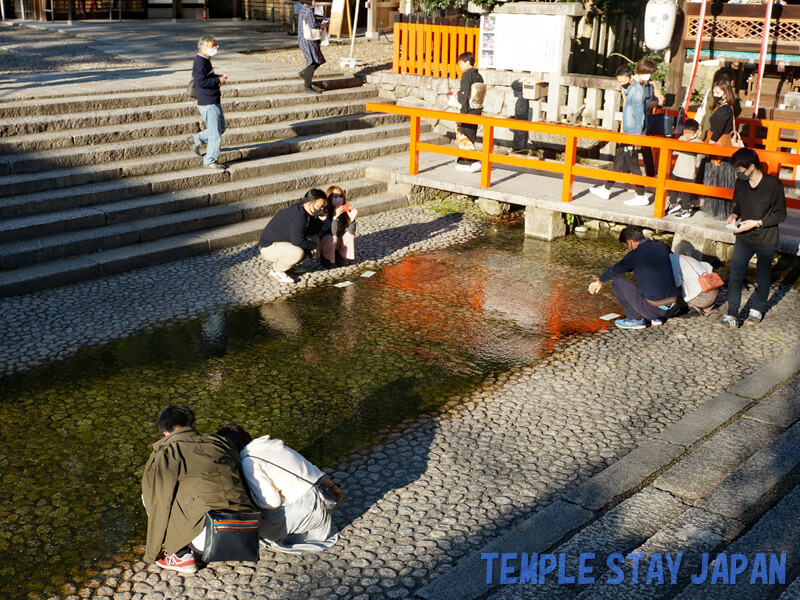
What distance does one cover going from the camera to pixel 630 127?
10.7 meters

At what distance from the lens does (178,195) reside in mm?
10773

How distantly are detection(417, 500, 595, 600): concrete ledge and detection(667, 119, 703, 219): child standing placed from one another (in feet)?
19.2

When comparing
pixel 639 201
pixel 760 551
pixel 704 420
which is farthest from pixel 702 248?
pixel 760 551

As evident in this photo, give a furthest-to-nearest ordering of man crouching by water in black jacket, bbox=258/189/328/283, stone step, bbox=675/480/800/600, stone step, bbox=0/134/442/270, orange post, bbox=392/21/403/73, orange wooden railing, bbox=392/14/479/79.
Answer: orange post, bbox=392/21/403/73 < orange wooden railing, bbox=392/14/479/79 < stone step, bbox=0/134/442/270 < man crouching by water in black jacket, bbox=258/189/328/283 < stone step, bbox=675/480/800/600

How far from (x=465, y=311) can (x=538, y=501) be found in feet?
11.1

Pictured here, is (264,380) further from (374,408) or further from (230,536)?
(230,536)

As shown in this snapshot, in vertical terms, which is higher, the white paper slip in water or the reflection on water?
the white paper slip in water

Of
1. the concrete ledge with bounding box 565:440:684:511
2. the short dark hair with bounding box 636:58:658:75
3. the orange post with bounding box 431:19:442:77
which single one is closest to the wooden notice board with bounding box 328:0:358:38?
the orange post with bounding box 431:19:442:77

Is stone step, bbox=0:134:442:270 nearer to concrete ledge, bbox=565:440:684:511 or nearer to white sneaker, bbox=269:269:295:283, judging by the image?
white sneaker, bbox=269:269:295:283

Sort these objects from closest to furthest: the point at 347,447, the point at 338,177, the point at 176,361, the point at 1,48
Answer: the point at 347,447 < the point at 176,361 < the point at 338,177 < the point at 1,48

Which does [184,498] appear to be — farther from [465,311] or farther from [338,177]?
[338,177]

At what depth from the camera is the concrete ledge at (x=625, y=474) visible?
5.25 m

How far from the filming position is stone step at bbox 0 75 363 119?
38.0 feet

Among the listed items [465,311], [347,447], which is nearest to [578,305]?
[465,311]
